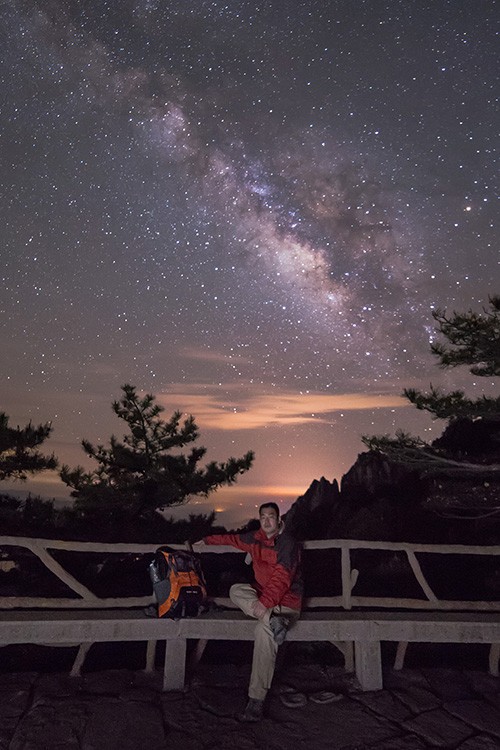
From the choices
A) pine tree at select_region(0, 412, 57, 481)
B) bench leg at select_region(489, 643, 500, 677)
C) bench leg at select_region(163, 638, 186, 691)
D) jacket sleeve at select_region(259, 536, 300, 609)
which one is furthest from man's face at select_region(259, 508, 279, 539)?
pine tree at select_region(0, 412, 57, 481)

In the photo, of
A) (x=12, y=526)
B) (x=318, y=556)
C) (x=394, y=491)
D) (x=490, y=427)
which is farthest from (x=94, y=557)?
(x=490, y=427)

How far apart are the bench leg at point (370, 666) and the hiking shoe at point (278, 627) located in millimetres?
897

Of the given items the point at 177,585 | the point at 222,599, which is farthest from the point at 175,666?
the point at 222,599

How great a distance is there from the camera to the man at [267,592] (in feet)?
13.2

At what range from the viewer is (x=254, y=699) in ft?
13.1

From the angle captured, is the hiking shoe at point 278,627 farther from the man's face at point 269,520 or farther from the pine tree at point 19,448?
the pine tree at point 19,448

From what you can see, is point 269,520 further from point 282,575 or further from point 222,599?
point 222,599

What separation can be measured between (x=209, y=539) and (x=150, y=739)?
164 cm

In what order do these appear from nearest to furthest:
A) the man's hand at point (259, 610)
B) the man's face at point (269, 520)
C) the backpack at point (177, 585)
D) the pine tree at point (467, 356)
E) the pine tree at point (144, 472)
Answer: the man's hand at point (259, 610), the backpack at point (177, 585), the man's face at point (269, 520), the pine tree at point (467, 356), the pine tree at point (144, 472)

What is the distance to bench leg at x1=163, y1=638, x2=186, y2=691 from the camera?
4.39 m

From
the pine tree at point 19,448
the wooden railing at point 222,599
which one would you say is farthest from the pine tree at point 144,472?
the wooden railing at point 222,599

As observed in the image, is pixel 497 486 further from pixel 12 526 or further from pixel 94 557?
pixel 12 526

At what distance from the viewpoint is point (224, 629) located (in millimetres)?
4332

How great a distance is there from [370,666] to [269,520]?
1.51m
